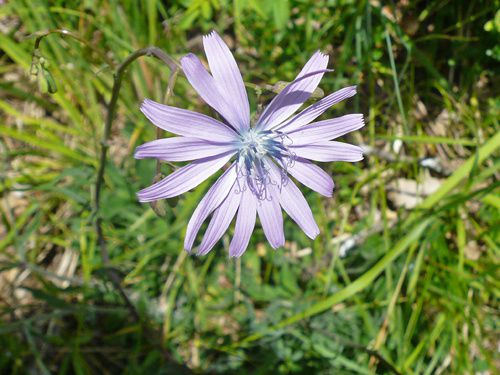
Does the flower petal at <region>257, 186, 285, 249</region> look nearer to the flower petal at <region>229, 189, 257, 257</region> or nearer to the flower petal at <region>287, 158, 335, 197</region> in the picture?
the flower petal at <region>229, 189, 257, 257</region>

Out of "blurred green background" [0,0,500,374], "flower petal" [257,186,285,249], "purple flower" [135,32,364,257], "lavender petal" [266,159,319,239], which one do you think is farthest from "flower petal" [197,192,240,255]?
"blurred green background" [0,0,500,374]

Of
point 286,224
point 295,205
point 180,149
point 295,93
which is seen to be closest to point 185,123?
point 180,149

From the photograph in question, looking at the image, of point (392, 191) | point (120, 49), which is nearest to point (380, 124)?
point (392, 191)

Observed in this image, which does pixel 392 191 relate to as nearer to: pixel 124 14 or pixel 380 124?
pixel 380 124

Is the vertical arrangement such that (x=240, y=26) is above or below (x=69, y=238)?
above

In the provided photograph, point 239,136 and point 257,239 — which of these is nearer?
point 239,136
